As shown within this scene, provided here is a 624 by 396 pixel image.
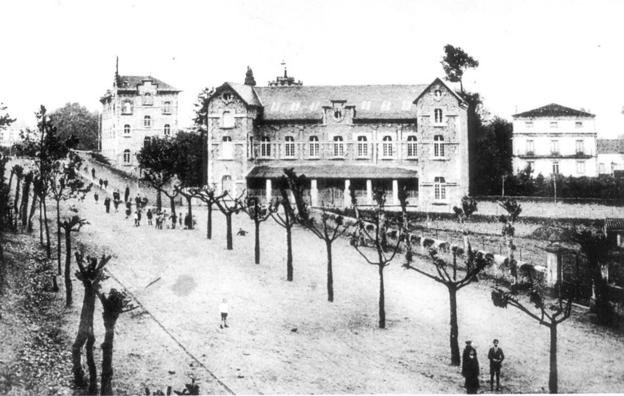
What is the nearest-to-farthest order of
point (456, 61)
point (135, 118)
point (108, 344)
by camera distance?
point (108, 344)
point (456, 61)
point (135, 118)

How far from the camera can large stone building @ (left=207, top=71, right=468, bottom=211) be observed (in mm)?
33750

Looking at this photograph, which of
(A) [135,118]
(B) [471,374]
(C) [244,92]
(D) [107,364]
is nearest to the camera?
→ (D) [107,364]

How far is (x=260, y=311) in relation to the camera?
1680cm

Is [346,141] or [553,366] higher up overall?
[346,141]

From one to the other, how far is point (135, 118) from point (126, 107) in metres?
1.91

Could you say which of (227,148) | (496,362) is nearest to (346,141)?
(227,148)

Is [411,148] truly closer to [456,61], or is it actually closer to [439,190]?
[439,190]

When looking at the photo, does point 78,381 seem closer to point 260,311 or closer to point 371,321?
point 260,311

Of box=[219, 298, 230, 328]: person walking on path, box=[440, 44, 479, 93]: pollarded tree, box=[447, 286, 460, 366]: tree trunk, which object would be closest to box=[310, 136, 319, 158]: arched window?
box=[440, 44, 479, 93]: pollarded tree

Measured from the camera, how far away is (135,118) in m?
35.4

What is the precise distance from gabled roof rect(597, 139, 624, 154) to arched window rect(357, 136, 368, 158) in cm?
1212

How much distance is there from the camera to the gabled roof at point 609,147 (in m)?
33.7

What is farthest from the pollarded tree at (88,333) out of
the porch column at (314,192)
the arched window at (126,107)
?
the arched window at (126,107)

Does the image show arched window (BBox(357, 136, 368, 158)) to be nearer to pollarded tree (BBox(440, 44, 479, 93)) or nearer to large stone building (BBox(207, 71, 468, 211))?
large stone building (BBox(207, 71, 468, 211))
